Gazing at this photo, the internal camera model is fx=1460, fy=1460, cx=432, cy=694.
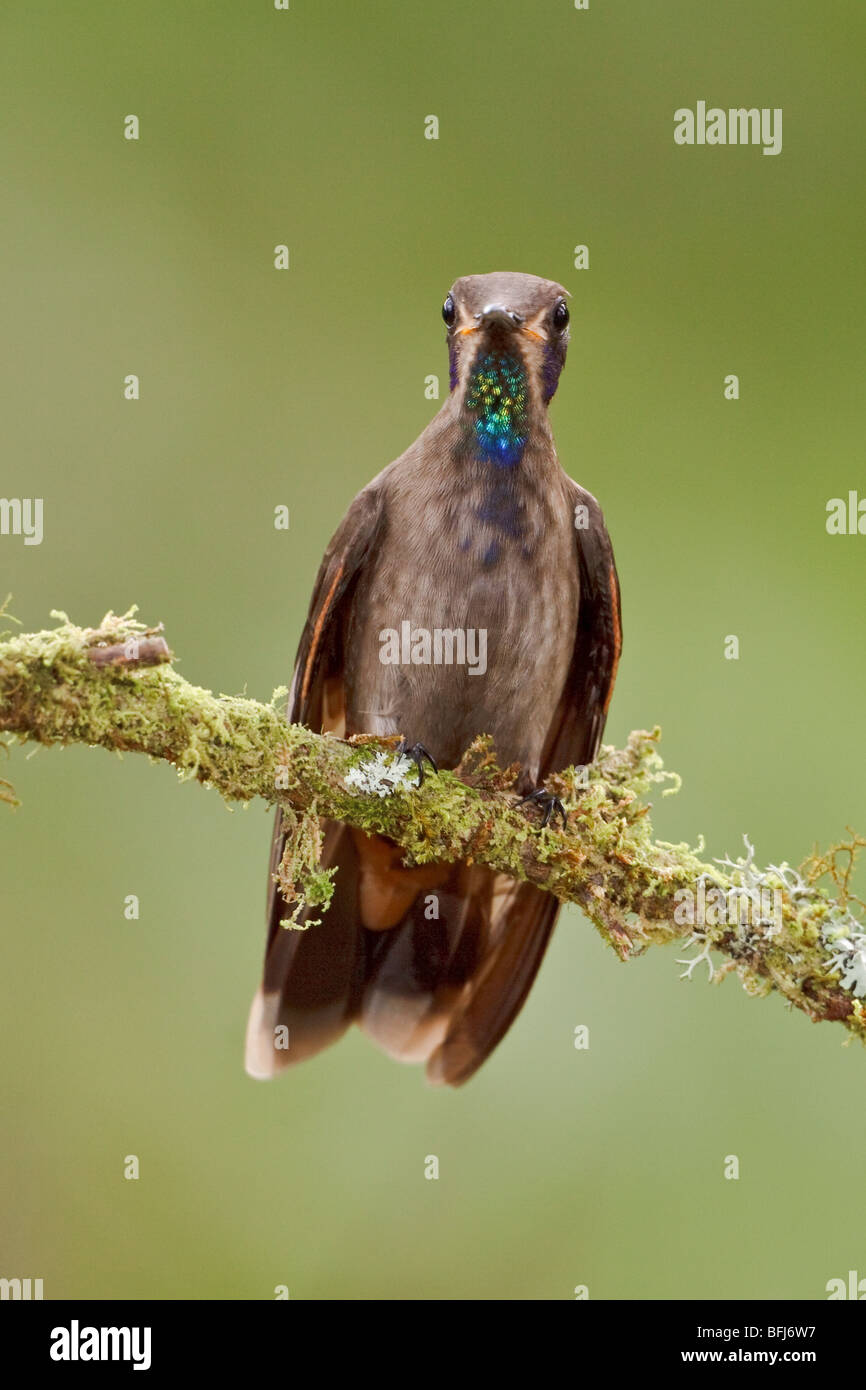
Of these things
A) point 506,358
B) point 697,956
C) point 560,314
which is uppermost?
point 560,314

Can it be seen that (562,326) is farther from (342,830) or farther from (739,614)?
(739,614)

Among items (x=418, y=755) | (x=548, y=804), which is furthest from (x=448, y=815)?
(x=548, y=804)

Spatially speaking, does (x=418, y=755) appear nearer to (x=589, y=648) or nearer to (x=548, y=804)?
(x=548, y=804)

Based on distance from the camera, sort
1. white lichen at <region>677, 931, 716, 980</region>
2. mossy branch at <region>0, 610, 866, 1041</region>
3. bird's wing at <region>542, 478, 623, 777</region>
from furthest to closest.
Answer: bird's wing at <region>542, 478, 623, 777</region>
white lichen at <region>677, 931, 716, 980</region>
mossy branch at <region>0, 610, 866, 1041</region>

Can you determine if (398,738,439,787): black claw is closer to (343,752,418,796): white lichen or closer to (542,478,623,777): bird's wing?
(343,752,418,796): white lichen

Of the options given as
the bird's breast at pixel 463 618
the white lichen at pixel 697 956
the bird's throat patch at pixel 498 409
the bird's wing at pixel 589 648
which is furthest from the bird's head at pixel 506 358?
the white lichen at pixel 697 956

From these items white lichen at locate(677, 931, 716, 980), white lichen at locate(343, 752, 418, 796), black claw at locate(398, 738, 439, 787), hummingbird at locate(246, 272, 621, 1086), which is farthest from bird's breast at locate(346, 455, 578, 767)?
white lichen at locate(677, 931, 716, 980)

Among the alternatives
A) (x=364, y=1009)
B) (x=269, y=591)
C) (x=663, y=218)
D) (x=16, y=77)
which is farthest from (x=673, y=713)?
(x=16, y=77)
